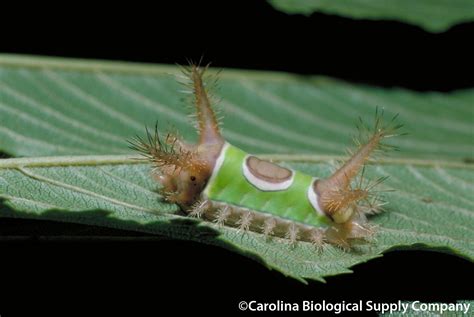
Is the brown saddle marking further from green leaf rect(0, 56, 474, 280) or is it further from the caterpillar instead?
green leaf rect(0, 56, 474, 280)

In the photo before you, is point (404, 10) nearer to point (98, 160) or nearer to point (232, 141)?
point (232, 141)

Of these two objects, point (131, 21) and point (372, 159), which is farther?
point (131, 21)

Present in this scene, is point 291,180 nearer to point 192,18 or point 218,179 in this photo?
point 218,179

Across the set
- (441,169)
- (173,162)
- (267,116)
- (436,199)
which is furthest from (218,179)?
(267,116)

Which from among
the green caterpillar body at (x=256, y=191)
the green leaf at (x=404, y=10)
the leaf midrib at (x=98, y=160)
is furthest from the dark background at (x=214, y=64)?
the leaf midrib at (x=98, y=160)

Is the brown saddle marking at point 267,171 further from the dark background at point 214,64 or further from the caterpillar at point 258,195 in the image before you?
the dark background at point 214,64

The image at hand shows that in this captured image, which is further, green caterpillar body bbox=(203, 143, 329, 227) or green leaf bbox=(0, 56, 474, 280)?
green caterpillar body bbox=(203, 143, 329, 227)

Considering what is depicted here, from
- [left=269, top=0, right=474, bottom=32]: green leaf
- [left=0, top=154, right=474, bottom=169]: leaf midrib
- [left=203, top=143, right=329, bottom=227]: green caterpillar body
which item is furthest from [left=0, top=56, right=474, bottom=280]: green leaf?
[left=269, top=0, right=474, bottom=32]: green leaf
